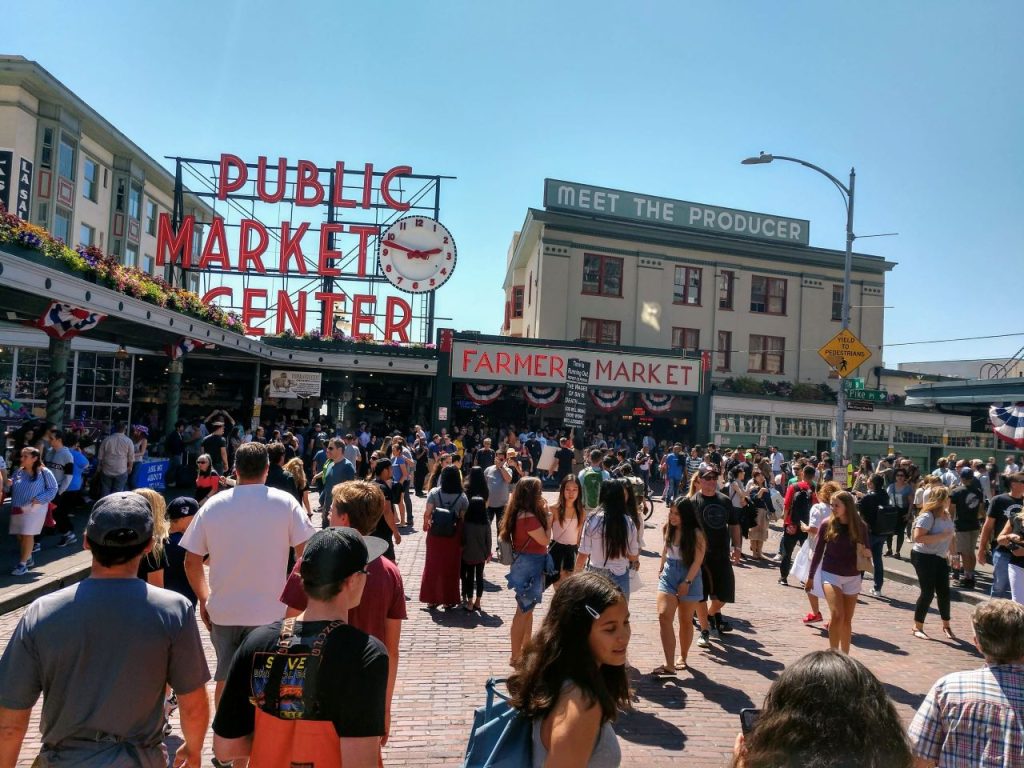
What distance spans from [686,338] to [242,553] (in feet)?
103

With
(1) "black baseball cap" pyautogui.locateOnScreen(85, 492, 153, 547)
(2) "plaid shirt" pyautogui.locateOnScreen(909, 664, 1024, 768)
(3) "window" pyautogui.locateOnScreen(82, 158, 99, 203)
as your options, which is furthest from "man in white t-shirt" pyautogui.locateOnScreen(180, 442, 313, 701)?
(3) "window" pyautogui.locateOnScreen(82, 158, 99, 203)

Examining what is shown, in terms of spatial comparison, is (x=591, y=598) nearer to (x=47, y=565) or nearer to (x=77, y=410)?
(x=47, y=565)

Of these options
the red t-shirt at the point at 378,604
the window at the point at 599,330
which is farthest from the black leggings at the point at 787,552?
the window at the point at 599,330

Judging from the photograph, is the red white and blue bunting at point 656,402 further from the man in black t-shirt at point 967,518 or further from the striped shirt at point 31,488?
the striped shirt at point 31,488

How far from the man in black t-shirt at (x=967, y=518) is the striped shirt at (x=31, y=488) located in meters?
12.9

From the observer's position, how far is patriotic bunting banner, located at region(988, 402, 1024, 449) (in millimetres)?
15953

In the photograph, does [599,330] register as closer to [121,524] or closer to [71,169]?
[71,169]

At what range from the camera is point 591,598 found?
2.69 meters

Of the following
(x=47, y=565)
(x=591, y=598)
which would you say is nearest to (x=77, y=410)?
(x=47, y=565)

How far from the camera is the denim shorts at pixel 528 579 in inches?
261

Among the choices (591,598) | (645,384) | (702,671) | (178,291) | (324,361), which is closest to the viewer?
(591,598)

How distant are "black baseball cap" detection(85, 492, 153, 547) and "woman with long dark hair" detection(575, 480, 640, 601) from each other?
424 cm

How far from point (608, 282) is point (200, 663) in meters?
31.2

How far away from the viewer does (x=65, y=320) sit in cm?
1311
